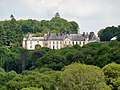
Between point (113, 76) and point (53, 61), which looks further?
point (53, 61)

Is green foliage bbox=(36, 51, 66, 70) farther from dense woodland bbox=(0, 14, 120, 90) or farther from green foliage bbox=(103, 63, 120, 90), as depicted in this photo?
green foliage bbox=(103, 63, 120, 90)

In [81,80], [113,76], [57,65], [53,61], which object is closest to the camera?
[81,80]

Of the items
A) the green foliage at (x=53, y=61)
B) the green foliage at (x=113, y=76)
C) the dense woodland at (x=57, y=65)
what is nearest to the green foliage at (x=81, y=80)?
the dense woodland at (x=57, y=65)

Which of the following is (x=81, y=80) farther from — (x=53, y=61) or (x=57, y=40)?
(x=57, y=40)

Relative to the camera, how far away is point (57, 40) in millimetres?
132375

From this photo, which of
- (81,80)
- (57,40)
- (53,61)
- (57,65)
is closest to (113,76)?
(81,80)

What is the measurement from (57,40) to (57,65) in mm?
50206

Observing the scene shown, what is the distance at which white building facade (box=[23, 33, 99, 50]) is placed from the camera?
131 meters

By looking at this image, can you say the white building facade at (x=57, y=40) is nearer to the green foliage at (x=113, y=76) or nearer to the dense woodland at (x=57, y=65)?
the dense woodland at (x=57, y=65)

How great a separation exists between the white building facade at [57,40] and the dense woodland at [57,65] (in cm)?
366

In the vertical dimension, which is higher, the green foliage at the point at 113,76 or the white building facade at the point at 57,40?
the white building facade at the point at 57,40

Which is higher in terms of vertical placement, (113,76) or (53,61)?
(53,61)

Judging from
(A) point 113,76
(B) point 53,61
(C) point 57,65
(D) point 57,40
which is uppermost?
(D) point 57,40

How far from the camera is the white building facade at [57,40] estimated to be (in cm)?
13075
